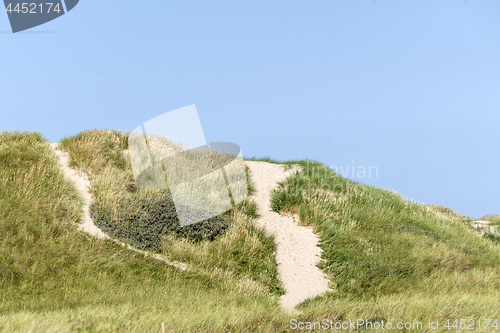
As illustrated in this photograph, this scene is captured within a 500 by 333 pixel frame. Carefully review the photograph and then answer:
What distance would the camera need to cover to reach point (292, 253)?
10.7 m

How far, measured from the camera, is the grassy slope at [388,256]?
634cm

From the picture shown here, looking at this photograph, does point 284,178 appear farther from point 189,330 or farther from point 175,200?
point 189,330

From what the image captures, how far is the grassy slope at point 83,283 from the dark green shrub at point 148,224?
0.56 metres

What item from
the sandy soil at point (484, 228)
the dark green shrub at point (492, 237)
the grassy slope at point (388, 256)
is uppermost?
the grassy slope at point (388, 256)

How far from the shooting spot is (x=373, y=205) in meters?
14.2

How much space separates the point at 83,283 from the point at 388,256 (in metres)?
7.61

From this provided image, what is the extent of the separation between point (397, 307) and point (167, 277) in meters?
4.82

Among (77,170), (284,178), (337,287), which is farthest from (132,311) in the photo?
(284,178)

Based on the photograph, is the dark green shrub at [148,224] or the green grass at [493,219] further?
Result: the green grass at [493,219]

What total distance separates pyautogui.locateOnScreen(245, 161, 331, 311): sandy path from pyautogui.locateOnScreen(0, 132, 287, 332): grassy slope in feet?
2.97

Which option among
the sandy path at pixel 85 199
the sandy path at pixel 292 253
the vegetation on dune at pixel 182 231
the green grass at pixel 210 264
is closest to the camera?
the green grass at pixel 210 264

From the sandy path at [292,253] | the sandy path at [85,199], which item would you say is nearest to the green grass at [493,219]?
the sandy path at [292,253]

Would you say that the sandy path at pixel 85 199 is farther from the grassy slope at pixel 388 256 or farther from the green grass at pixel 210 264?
the grassy slope at pixel 388 256

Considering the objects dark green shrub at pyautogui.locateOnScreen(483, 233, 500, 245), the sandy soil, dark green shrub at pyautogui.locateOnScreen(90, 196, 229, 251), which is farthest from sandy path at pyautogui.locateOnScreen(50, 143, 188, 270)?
the sandy soil
